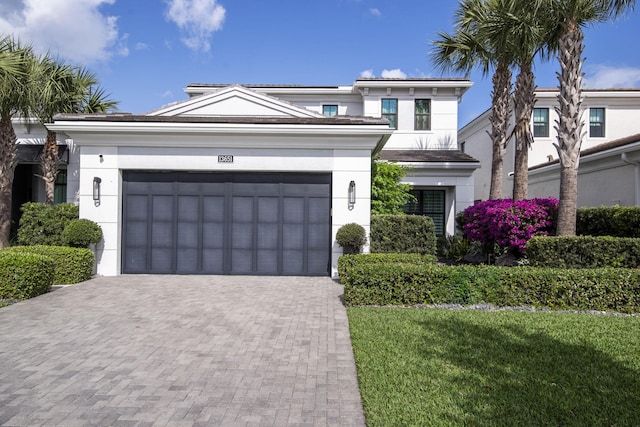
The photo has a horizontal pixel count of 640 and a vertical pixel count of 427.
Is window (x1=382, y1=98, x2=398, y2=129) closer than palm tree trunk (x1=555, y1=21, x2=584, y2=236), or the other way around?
palm tree trunk (x1=555, y1=21, x2=584, y2=236)

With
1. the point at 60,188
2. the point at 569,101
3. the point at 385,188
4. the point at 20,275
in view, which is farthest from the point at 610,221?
the point at 60,188

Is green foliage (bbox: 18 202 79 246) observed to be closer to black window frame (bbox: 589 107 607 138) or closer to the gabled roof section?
the gabled roof section

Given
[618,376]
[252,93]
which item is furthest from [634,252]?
[252,93]

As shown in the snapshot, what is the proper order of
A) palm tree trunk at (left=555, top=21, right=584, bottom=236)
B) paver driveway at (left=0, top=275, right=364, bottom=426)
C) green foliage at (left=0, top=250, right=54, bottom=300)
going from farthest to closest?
palm tree trunk at (left=555, top=21, right=584, bottom=236) < green foliage at (left=0, top=250, right=54, bottom=300) < paver driveway at (left=0, top=275, right=364, bottom=426)

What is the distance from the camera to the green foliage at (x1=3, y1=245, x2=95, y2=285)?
396 inches

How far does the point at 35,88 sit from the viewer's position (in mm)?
12539

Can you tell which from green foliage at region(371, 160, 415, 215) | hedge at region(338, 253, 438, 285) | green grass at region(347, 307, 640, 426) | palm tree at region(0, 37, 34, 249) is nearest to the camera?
green grass at region(347, 307, 640, 426)

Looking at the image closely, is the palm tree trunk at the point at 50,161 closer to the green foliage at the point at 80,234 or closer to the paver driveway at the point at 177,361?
the green foliage at the point at 80,234

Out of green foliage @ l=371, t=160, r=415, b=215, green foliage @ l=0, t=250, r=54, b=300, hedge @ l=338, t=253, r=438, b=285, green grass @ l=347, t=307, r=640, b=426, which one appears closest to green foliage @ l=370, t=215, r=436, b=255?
hedge @ l=338, t=253, r=438, b=285

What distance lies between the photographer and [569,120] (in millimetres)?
10711

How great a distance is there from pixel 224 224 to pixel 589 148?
655 inches

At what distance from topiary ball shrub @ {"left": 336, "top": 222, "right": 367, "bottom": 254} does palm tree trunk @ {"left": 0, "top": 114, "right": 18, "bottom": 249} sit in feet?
34.6

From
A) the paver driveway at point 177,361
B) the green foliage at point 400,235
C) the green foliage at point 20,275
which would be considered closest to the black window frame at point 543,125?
the green foliage at point 400,235

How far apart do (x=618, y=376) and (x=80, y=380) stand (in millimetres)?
6098
